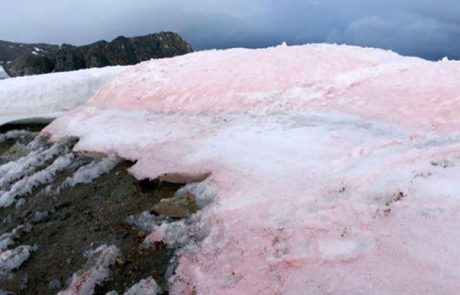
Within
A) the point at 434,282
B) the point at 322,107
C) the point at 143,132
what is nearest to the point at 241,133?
the point at 322,107

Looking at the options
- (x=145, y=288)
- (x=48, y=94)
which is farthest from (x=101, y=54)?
(x=145, y=288)

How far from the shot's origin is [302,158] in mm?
7949

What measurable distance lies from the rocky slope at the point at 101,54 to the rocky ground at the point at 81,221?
132 m

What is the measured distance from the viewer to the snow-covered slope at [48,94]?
16.9m

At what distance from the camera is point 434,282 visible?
4836mm

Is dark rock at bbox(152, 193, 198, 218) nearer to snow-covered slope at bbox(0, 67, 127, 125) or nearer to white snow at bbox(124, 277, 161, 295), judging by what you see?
white snow at bbox(124, 277, 161, 295)

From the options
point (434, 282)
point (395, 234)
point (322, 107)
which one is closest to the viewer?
point (434, 282)

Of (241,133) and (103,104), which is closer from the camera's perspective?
(241,133)

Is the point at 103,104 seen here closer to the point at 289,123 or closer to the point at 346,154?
the point at 289,123

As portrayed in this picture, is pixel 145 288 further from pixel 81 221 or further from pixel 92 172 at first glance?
pixel 92 172

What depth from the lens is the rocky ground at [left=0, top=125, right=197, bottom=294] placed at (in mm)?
6766

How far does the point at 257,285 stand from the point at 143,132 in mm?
6226

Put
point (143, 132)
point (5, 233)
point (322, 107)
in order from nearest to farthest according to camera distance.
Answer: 1. point (5, 233)
2. point (322, 107)
3. point (143, 132)

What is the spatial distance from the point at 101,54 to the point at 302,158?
167 meters
